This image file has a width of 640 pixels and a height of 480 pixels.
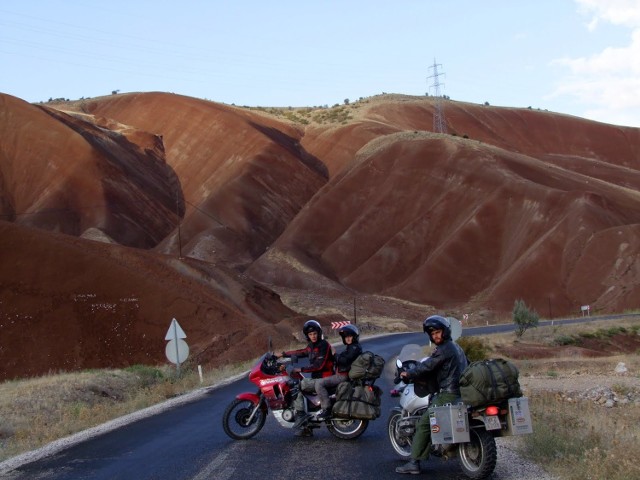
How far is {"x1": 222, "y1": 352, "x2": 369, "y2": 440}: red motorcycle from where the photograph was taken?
13.1 metres

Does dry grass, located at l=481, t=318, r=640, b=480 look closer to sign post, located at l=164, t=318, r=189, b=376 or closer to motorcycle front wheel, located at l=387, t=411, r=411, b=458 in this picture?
motorcycle front wheel, located at l=387, t=411, r=411, b=458

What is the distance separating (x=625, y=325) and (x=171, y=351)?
1332 inches

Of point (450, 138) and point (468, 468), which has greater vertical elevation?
point (450, 138)

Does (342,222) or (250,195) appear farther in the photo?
(250,195)

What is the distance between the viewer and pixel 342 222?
103 m

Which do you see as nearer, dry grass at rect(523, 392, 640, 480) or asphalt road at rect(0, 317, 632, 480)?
dry grass at rect(523, 392, 640, 480)

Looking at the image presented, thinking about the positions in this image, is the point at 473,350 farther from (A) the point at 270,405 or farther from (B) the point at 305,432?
(A) the point at 270,405

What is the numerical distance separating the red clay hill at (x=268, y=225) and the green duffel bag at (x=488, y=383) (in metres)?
31.5

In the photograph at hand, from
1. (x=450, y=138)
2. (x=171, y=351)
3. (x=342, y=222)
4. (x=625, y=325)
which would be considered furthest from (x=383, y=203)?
(x=171, y=351)

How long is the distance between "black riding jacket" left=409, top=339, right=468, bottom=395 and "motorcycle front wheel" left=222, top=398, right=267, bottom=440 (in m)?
3.89

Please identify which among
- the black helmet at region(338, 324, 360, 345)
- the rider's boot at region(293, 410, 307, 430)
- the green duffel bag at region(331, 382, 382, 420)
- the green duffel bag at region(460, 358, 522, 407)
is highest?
the black helmet at region(338, 324, 360, 345)

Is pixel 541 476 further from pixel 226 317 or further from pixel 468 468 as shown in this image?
pixel 226 317

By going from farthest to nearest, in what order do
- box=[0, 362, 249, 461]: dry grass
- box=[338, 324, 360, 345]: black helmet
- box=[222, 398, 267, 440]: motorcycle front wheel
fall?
box=[0, 362, 249, 461]: dry grass < box=[222, 398, 267, 440]: motorcycle front wheel < box=[338, 324, 360, 345]: black helmet

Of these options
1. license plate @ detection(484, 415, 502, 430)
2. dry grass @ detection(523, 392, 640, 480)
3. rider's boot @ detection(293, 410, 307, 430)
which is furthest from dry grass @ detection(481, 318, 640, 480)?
rider's boot @ detection(293, 410, 307, 430)
